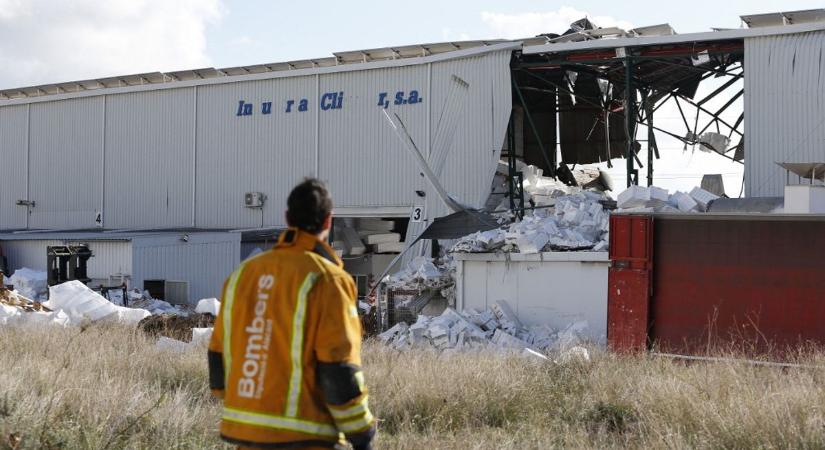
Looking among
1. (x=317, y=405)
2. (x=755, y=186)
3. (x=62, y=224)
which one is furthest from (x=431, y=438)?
(x=62, y=224)

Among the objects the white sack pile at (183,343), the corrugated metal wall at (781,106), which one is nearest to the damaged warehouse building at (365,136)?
the corrugated metal wall at (781,106)

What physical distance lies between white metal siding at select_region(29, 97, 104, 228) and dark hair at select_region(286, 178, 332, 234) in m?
28.8

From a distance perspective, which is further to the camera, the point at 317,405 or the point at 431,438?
the point at 431,438

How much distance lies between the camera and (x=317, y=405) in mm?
3879

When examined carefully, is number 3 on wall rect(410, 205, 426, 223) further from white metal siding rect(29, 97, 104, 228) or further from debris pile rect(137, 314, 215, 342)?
white metal siding rect(29, 97, 104, 228)

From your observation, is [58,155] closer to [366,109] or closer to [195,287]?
[195,287]

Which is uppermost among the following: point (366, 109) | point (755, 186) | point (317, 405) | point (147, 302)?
point (366, 109)

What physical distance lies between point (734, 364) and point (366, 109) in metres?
17.5

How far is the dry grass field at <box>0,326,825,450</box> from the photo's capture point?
21.2 feet

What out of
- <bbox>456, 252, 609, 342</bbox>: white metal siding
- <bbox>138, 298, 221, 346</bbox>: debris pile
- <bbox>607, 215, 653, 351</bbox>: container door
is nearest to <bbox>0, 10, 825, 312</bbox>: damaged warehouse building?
<bbox>456, 252, 609, 342</bbox>: white metal siding

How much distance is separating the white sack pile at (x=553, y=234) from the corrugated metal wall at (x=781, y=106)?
4.03 m

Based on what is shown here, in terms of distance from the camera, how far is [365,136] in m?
25.7

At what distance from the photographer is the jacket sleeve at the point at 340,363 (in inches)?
148

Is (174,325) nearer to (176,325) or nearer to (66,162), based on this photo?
(176,325)
